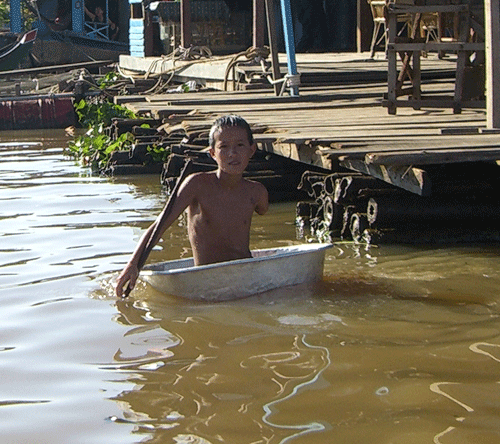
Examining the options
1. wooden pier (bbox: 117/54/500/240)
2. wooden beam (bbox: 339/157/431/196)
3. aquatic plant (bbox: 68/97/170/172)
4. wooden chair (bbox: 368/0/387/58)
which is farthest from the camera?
wooden chair (bbox: 368/0/387/58)

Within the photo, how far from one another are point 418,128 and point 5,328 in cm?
397

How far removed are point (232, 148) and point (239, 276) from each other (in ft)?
2.30

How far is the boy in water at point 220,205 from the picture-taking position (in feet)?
16.7

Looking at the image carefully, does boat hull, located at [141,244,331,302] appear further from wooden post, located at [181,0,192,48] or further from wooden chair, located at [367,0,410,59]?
wooden post, located at [181,0,192,48]

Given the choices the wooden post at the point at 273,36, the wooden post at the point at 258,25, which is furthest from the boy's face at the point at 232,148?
the wooden post at the point at 258,25

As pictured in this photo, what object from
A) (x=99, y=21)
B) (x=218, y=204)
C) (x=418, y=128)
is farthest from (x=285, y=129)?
(x=99, y=21)

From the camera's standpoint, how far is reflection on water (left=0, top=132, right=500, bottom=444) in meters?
3.34

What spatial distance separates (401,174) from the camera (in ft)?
19.2

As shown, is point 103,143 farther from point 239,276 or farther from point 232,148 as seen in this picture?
point 239,276

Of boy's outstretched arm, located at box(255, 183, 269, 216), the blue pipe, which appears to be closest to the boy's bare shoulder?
boy's outstretched arm, located at box(255, 183, 269, 216)

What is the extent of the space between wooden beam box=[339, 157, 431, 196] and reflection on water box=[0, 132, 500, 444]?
1.73 ft

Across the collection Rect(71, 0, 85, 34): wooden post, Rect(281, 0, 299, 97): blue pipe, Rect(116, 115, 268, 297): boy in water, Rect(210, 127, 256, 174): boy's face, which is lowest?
Rect(116, 115, 268, 297): boy in water

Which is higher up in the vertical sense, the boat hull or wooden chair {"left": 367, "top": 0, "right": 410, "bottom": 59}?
wooden chair {"left": 367, "top": 0, "right": 410, "bottom": 59}

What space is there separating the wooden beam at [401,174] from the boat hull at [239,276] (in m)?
0.96
